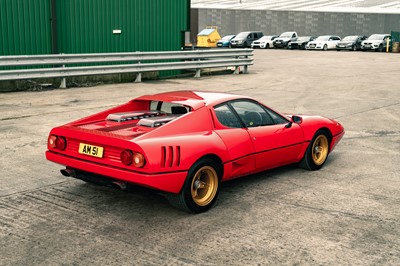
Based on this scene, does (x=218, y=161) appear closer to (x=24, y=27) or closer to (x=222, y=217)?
(x=222, y=217)

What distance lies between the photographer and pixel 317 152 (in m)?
7.54

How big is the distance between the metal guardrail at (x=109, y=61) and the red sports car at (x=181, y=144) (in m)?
9.32

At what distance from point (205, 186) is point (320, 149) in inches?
103

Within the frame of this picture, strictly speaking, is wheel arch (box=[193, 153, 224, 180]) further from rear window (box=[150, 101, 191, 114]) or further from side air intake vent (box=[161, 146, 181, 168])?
rear window (box=[150, 101, 191, 114])

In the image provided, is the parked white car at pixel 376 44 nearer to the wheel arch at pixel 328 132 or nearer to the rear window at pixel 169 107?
the wheel arch at pixel 328 132

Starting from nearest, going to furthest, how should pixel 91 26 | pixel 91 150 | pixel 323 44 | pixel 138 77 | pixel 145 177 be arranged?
1. pixel 145 177
2. pixel 91 150
3. pixel 91 26
4. pixel 138 77
5. pixel 323 44

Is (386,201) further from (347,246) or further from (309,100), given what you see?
(309,100)

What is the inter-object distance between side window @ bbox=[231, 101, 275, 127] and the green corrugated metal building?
11.6m

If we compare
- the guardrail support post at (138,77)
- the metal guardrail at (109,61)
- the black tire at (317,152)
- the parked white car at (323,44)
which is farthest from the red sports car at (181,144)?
the parked white car at (323,44)

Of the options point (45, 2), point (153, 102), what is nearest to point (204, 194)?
point (153, 102)

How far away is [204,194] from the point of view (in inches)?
223

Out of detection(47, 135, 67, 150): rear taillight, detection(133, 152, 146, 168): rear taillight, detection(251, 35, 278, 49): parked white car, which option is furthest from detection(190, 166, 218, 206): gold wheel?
detection(251, 35, 278, 49): parked white car

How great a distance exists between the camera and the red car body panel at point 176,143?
5148 mm

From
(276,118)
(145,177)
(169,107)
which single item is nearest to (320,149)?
(276,118)
